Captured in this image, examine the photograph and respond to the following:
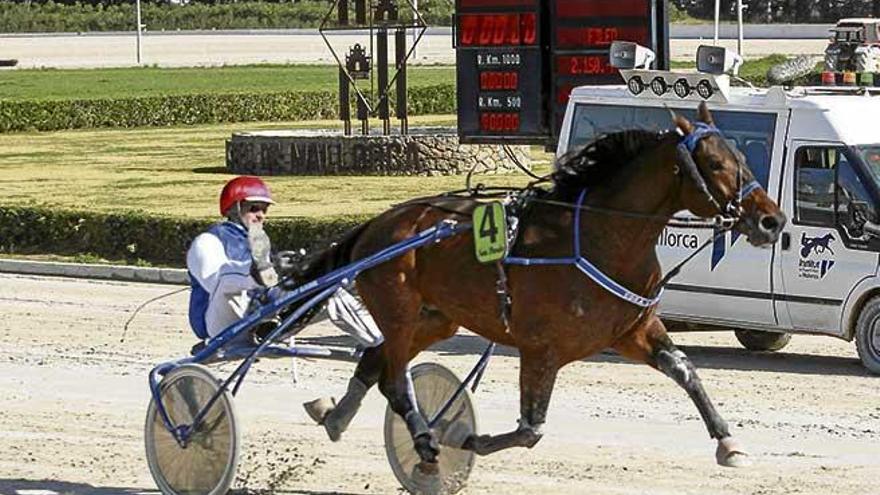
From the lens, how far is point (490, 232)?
8.38m

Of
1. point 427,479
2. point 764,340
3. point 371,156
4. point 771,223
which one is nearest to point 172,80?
point 371,156

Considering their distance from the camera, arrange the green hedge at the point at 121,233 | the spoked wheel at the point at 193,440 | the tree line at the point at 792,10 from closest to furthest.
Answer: the spoked wheel at the point at 193,440
the green hedge at the point at 121,233
the tree line at the point at 792,10

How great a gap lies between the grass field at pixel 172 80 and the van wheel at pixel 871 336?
105 feet

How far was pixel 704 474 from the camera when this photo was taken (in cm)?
945

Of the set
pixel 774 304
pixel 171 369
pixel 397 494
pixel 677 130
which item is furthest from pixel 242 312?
pixel 774 304

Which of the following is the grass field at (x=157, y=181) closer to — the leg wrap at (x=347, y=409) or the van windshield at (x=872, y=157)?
the van windshield at (x=872, y=157)

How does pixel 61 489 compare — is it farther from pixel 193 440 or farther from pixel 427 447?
pixel 427 447

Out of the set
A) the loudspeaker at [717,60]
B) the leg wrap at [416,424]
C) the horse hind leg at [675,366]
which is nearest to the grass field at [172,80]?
the loudspeaker at [717,60]

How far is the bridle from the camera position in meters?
8.06

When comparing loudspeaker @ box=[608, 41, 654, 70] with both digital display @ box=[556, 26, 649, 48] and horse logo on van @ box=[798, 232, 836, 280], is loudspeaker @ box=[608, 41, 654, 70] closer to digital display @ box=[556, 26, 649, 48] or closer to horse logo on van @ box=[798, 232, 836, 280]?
horse logo on van @ box=[798, 232, 836, 280]

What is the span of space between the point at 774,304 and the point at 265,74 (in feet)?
147

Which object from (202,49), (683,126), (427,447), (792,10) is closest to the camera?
(683,126)

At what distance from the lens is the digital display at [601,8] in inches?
701

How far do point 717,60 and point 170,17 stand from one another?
77.9 m
